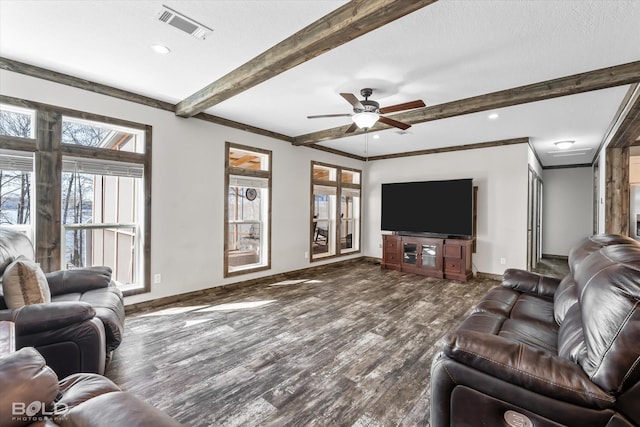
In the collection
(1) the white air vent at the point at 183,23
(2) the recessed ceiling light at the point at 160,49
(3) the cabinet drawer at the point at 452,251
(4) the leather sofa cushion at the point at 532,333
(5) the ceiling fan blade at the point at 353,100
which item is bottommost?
(4) the leather sofa cushion at the point at 532,333

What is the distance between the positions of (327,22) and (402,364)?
275cm

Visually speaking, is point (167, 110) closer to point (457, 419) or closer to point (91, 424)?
point (91, 424)

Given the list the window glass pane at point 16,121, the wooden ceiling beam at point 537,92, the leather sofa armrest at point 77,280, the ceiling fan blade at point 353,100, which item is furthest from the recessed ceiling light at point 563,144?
the window glass pane at point 16,121

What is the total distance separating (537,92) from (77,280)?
193 inches

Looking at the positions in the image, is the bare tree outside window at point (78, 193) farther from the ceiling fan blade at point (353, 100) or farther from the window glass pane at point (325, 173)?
the window glass pane at point (325, 173)

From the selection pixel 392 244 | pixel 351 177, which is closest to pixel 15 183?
pixel 392 244

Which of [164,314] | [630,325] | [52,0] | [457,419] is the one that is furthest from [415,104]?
[164,314]

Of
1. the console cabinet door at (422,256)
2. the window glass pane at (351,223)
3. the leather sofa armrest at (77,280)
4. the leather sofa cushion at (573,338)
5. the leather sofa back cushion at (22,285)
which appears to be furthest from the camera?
the window glass pane at (351,223)

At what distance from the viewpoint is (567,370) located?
121 centimetres

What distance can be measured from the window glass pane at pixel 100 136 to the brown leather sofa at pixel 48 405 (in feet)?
10.3

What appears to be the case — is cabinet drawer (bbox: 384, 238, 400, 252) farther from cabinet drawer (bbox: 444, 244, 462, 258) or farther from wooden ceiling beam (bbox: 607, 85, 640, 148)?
wooden ceiling beam (bbox: 607, 85, 640, 148)

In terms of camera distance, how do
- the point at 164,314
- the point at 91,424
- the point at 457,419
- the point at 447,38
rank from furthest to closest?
the point at 164,314 < the point at 447,38 < the point at 457,419 < the point at 91,424

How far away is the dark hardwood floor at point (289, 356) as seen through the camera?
1.89 m

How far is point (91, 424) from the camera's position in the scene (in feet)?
2.76
